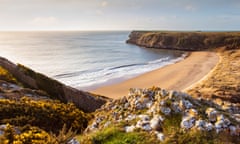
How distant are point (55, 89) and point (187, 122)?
10482 millimetres

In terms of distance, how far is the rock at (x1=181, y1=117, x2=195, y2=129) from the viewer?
6898 millimetres

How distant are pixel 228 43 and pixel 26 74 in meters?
81.1

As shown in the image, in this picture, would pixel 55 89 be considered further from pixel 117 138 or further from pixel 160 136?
pixel 160 136

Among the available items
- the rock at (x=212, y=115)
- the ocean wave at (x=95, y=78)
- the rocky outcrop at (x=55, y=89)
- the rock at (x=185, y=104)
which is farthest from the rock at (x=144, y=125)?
the ocean wave at (x=95, y=78)

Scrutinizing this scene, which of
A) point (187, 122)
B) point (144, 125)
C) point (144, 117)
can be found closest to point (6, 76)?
point (144, 117)

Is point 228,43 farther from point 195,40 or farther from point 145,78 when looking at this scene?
point 145,78

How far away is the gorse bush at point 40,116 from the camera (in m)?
8.85

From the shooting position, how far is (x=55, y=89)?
51.9 feet

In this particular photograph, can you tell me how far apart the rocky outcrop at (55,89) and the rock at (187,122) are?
8.27 meters

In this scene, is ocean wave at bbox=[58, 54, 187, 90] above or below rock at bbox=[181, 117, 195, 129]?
below

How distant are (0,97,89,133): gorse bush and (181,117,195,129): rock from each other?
386 cm

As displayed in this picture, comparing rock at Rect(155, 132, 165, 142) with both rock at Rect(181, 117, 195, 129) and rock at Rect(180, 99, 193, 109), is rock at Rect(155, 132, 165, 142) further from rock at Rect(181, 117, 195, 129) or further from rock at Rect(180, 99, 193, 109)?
rock at Rect(180, 99, 193, 109)

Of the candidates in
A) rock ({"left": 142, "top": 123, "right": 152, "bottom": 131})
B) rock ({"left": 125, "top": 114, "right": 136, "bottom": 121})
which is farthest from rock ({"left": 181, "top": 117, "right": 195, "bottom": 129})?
rock ({"left": 125, "top": 114, "right": 136, "bottom": 121})

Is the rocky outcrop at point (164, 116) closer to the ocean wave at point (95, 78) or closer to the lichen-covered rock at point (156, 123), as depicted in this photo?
the lichen-covered rock at point (156, 123)
